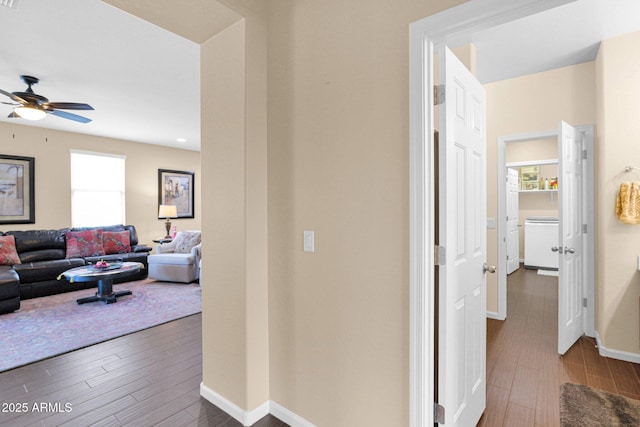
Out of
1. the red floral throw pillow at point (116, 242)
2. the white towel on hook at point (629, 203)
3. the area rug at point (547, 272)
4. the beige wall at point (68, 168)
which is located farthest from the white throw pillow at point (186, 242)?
the area rug at point (547, 272)

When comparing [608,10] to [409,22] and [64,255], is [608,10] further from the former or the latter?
[64,255]

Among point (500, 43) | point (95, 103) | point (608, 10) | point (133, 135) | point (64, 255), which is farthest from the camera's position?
point (133, 135)

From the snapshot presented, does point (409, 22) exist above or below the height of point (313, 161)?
above

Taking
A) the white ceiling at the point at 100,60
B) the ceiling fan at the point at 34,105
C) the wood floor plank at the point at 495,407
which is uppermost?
the white ceiling at the point at 100,60

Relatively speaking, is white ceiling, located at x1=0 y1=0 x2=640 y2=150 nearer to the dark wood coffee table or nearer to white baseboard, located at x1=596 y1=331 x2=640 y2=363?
the dark wood coffee table

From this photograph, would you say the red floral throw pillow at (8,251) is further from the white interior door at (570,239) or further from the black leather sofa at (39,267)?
the white interior door at (570,239)

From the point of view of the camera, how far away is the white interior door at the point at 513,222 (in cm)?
641

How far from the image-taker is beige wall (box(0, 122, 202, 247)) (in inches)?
211

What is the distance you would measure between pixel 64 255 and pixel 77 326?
2520mm

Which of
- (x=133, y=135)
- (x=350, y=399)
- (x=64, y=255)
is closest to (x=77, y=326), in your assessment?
(x=64, y=255)

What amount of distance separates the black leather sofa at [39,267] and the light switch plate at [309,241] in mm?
4483

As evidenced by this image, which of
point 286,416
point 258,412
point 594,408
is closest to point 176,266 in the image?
point 258,412

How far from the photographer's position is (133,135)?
6219mm

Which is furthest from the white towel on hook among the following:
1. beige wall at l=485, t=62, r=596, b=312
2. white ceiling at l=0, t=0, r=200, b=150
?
white ceiling at l=0, t=0, r=200, b=150
